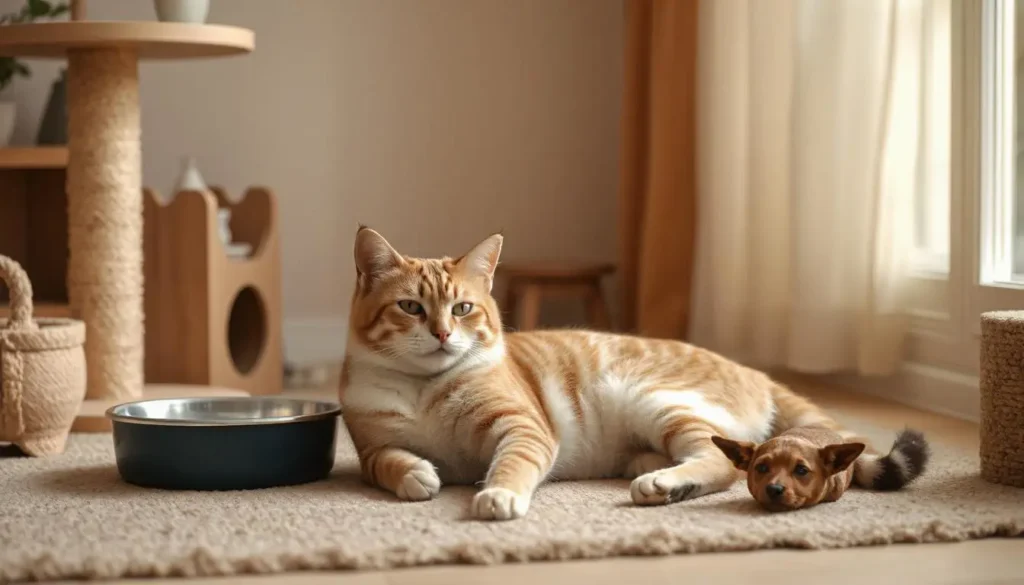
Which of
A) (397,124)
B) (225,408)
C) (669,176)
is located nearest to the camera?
(225,408)

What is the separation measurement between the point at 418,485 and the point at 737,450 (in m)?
0.44

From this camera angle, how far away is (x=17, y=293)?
223cm

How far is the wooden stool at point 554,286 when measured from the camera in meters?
3.82

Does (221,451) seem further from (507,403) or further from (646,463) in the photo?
(646,463)

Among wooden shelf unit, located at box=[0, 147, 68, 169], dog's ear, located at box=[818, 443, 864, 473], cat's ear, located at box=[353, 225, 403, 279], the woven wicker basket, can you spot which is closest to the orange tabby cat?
cat's ear, located at box=[353, 225, 403, 279]

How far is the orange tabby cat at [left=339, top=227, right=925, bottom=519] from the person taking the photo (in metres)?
→ 1.80

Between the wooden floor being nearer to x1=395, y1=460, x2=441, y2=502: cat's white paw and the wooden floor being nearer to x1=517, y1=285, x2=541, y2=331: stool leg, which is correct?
x1=395, y1=460, x2=441, y2=502: cat's white paw

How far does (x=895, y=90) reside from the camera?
9.55 feet

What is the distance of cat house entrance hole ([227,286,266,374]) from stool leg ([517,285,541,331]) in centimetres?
80

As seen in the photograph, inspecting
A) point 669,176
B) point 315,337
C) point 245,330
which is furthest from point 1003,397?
point 315,337

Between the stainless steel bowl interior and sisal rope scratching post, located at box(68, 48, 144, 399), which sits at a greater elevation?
sisal rope scratching post, located at box(68, 48, 144, 399)

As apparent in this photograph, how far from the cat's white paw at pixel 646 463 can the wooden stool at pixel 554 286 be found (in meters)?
1.82

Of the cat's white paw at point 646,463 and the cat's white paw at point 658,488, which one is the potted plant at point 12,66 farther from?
the cat's white paw at point 658,488

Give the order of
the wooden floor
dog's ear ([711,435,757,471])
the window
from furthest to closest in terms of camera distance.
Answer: the window, dog's ear ([711,435,757,471]), the wooden floor
